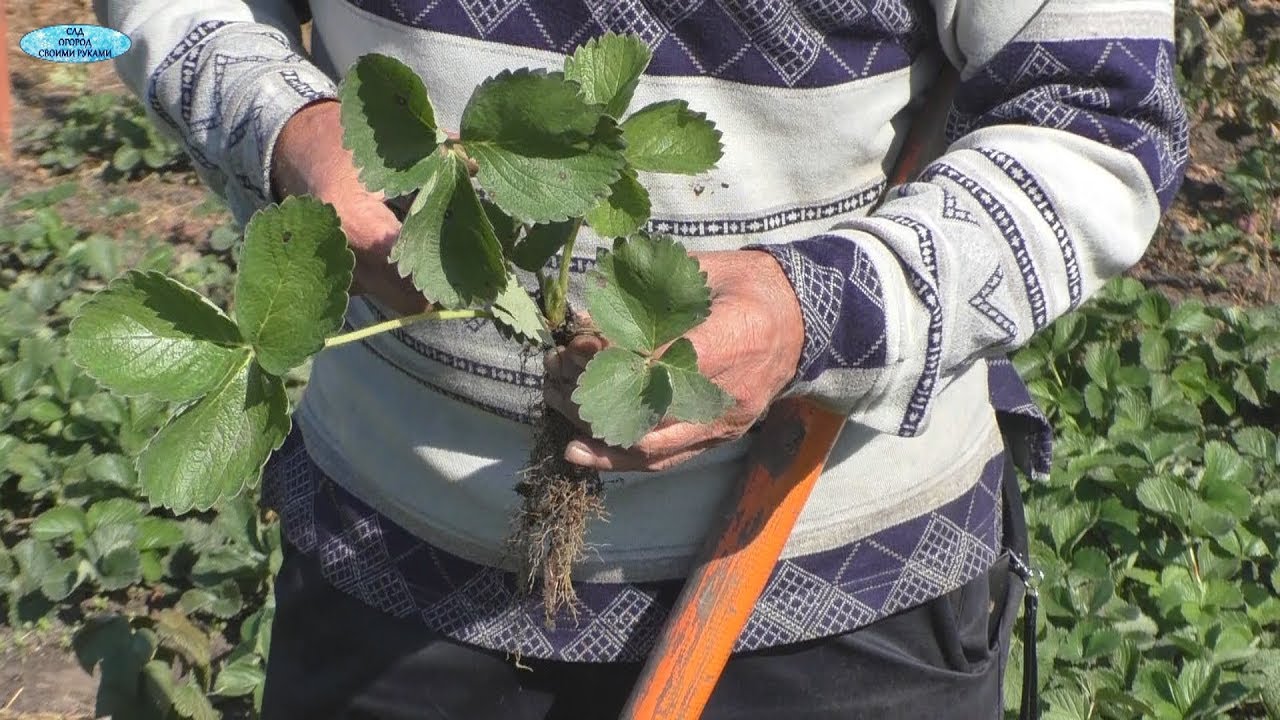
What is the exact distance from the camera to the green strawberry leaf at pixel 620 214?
0.84 m

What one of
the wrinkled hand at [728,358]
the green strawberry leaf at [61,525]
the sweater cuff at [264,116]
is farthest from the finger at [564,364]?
the green strawberry leaf at [61,525]

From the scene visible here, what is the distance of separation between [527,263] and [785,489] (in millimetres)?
353

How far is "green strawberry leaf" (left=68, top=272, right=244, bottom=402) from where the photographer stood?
731mm

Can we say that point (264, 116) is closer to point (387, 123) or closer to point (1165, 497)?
point (387, 123)

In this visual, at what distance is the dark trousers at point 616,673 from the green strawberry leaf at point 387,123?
2.09 ft

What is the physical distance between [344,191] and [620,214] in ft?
0.83

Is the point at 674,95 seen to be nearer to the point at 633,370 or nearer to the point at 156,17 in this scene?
the point at 633,370

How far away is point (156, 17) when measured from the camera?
4.09 ft

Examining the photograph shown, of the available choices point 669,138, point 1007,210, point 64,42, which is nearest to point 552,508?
point 669,138

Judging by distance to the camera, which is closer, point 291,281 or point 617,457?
point 291,281

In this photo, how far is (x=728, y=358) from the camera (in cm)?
89

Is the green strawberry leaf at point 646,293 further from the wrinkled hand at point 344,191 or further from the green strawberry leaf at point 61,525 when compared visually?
the green strawberry leaf at point 61,525

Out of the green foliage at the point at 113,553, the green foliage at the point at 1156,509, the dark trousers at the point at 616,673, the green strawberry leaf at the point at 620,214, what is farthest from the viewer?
the green foliage at the point at 1156,509

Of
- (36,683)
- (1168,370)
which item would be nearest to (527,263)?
(36,683)
